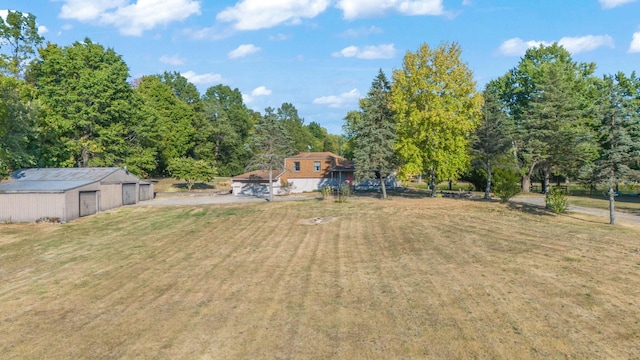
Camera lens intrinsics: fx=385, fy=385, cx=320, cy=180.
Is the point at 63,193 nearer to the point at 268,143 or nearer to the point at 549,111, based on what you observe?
the point at 268,143

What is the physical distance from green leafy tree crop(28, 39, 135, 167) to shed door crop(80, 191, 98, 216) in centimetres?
1073

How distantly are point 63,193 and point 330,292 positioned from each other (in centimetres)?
2707

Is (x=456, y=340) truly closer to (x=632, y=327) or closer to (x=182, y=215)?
(x=632, y=327)

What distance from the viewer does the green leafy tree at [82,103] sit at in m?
41.4

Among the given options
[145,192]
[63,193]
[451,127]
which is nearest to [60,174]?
[63,193]

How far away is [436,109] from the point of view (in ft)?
116

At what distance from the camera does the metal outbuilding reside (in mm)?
30250

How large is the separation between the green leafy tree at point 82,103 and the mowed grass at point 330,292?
791 inches

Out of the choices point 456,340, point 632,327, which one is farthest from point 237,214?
point 632,327

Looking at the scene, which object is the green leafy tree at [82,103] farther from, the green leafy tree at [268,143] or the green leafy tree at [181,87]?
the green leafy tree at [181,87]

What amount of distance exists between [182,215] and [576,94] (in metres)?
48.1

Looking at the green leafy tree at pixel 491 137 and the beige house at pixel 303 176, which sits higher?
the green leafy tree at pixel 491 137

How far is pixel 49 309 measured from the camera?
12.4 meters

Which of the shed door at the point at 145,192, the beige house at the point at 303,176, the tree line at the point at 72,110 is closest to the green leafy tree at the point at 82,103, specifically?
the tree line at the point at 72,110
